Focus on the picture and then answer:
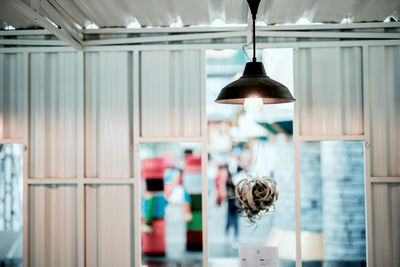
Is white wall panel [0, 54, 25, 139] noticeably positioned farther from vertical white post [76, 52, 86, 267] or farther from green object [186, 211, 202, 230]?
green object [186, 211, 202, 230]

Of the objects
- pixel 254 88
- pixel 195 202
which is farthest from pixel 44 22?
pixel 195 202

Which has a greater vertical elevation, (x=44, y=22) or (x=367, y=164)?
(x=44, y=22)

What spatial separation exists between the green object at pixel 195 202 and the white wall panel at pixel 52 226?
1.05 metres

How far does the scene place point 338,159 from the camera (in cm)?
350

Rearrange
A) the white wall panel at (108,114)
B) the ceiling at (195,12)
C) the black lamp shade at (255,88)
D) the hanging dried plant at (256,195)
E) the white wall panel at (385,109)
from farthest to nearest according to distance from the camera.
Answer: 1. the white wall panel at (108,114)
2. the white wall panel at (385,109)
3. the hanging dried plant at (256,195)
4. the ceiling at (195,12)
5. the black lamp shade at (255,88)

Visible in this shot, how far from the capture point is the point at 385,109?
11.2 feet

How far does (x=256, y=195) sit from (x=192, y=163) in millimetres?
660

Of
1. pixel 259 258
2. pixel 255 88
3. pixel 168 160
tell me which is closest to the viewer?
pixel 255 88

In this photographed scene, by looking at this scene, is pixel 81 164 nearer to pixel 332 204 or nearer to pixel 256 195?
pixel 256 195

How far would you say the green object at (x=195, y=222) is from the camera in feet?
11.5

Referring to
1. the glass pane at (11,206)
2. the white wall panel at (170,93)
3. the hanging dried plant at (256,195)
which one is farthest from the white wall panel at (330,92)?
the glass pane at (11,206)

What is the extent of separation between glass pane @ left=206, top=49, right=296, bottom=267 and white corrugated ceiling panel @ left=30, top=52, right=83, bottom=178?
1.23 meters

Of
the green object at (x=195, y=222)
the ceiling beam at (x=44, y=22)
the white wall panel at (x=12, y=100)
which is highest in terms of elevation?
the ceiling beam at (x=44, y=22)

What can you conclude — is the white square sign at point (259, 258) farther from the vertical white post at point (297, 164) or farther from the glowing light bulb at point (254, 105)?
the glowing light bulb at point (254, 105)
